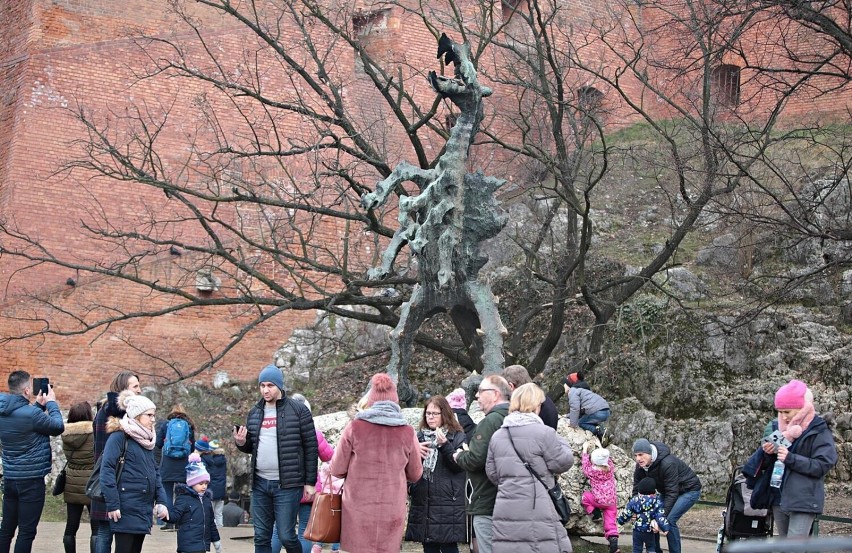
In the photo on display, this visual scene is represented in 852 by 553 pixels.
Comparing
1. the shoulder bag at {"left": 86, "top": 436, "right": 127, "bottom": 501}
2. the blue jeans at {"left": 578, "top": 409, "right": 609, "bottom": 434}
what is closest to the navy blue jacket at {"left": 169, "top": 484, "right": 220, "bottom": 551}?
the shoulder bag at {"left": 86, "top": 436, "right": 127, "bottom": 501}

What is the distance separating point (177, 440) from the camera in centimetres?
1009

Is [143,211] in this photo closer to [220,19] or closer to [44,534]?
[220,19]

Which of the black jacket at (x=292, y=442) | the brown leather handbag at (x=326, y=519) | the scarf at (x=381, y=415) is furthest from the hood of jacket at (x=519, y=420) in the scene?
the black jacket at (x=292, y=442)

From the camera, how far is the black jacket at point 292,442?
8531mm

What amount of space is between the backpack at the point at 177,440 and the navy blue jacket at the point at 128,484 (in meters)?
1.68

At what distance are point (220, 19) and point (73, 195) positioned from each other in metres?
5.71

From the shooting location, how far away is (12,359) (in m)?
22.6

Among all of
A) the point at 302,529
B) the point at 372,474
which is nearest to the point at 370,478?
the point at 372,474

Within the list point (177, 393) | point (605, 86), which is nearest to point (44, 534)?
point (177, 393)

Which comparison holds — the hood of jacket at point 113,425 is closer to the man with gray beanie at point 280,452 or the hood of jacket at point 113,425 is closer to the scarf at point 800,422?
the man with gray beanie at point 280,452

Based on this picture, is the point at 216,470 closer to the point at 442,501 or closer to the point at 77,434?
the point at 77,434

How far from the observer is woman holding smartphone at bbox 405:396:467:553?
8367 millimetres

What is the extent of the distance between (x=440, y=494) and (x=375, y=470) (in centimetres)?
83

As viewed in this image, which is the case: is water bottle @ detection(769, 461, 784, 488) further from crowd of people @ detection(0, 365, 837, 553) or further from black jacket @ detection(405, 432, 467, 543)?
black jacket @ detection(405, 432, 467, 543)
